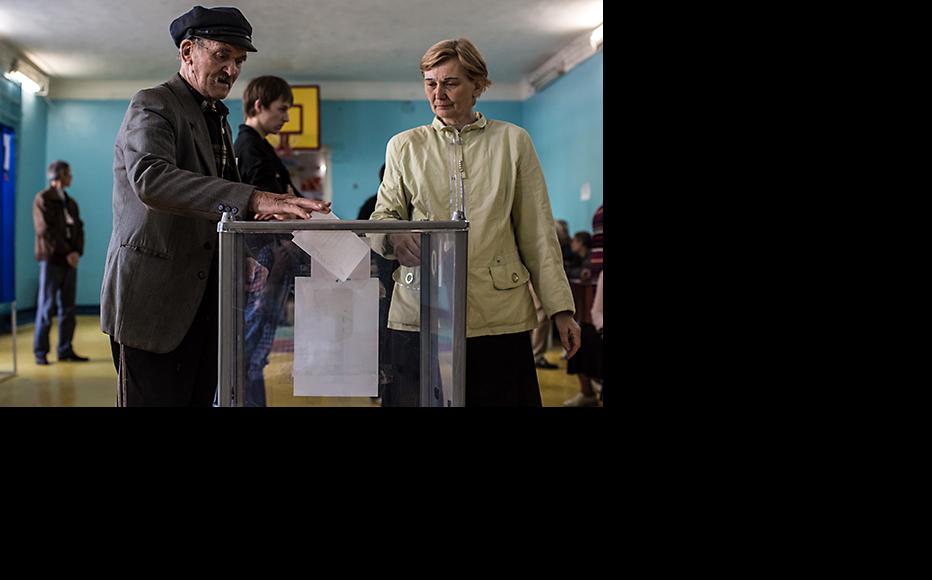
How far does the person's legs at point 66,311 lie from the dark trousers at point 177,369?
4391 millimetres

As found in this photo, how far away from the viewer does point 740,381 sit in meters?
1.36

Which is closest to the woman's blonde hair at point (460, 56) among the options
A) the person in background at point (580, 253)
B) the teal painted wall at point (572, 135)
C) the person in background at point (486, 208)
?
the person in background at point (486, 208)

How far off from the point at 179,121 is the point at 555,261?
74cm

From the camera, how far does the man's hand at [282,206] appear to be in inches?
50.5

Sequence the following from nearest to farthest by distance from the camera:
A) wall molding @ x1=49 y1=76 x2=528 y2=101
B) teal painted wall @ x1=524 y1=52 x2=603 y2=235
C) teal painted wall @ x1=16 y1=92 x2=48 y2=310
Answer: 1. wall molding @ x1=49 y1=76 x2=528 y2=101
2. teal painted wall @ x1=16 y1=92 x2=48 y2=310
3. teal painted wall @ x1=524 y1=52 x2=603 y2=235

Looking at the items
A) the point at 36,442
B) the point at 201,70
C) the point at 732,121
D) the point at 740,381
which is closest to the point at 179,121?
the point at 201,70

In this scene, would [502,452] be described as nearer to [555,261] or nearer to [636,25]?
[555,261]

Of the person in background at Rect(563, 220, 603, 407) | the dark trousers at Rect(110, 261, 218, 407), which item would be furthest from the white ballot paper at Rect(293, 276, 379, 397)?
the person in background at Rect(563, 220, 603, 407)

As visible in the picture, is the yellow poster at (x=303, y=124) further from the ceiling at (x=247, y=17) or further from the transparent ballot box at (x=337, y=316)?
the transparent ballot box at (x=337, y=316)

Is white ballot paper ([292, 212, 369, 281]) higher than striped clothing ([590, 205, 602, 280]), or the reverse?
striped clothing ([590, 205, 602, 280])

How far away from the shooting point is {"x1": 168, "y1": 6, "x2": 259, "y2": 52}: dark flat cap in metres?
1.44

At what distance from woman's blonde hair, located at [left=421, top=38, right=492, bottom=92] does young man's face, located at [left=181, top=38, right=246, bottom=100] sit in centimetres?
34

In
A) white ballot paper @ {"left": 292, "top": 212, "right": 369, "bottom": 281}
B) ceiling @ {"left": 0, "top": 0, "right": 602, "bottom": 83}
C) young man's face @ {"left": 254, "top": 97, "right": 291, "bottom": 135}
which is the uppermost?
ceiling @ {"left": 0, "top": 0, "right": 602, "bottom": 83}

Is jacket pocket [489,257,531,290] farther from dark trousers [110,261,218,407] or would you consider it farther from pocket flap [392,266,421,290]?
dark trousers [110,261,218,407]
